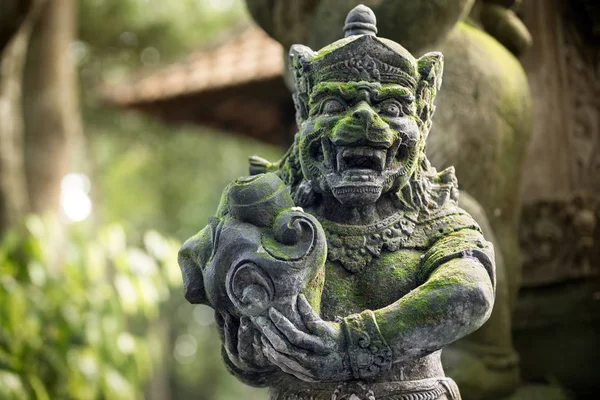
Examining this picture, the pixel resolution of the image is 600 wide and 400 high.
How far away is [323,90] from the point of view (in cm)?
227

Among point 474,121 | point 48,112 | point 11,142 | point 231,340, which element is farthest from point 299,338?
point 48,112

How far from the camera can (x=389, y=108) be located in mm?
2238

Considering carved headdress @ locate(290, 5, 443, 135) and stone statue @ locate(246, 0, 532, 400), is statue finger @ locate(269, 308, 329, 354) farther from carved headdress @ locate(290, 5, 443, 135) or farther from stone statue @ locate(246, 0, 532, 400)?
stone statue @ locate(246, 0, 532, 400)

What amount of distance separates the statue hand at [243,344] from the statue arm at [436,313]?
32cm

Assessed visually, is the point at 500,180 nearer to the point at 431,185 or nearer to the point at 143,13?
the point at 431,185

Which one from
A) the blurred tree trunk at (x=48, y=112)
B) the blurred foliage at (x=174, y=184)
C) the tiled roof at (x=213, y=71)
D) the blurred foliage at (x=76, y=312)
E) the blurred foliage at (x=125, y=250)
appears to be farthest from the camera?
the blurred foliage at (x=174, y=184)

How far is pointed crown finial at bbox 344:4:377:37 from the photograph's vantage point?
2.39m

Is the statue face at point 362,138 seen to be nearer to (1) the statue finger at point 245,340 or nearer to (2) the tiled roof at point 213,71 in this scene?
(1) the statue finger at point 245,340

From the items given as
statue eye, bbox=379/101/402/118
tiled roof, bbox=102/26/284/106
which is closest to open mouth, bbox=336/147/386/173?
statue eye, bbox=379/101/402/118

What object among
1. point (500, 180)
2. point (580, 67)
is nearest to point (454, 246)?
point (500, 180)

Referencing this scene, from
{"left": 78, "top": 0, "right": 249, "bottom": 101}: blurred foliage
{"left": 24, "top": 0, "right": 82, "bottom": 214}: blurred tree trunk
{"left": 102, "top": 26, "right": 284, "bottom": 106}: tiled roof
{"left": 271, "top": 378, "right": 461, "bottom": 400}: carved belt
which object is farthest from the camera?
{"left": 78, "top": 0, "right": 249, "bottom": 101}: blurred foliage

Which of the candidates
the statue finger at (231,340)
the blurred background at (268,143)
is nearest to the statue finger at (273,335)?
the statue finger at (231,340)

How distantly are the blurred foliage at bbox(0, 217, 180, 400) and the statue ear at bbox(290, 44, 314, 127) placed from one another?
2471 mm

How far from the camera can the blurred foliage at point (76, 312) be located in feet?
15.9
